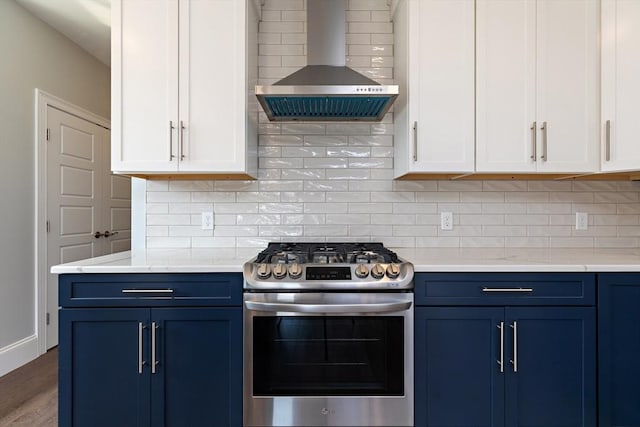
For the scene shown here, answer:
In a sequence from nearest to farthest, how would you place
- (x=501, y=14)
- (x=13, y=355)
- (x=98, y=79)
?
(x=501, y=14) < (x=13, y=355) < (x=98, y=79)

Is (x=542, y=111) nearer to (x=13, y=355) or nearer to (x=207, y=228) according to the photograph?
(x=207, y=228)

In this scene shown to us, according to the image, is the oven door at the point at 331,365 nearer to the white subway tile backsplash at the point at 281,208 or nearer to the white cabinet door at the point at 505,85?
the white subway tile backsplash at the point at 281,208

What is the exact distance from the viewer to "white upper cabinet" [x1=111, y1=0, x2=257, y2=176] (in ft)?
6.37

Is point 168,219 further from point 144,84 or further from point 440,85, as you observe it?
point 440,85

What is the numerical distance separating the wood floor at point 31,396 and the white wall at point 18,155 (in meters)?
0.15

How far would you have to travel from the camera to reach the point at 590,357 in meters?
1.69

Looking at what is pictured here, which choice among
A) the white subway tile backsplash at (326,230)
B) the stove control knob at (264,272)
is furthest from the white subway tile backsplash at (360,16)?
the stove control knob at (264,272)

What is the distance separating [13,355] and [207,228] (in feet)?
6.53

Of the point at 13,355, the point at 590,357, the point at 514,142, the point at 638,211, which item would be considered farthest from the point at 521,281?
the point at 13,355

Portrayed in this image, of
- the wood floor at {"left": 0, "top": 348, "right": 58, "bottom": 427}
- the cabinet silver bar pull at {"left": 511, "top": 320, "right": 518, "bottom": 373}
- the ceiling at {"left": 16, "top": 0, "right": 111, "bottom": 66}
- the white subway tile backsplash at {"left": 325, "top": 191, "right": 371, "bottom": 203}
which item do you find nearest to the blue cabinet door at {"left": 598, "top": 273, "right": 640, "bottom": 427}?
the cabinet silver bar pull at {"left": 511, "top": 320, "right": 518, "bottom": 373}

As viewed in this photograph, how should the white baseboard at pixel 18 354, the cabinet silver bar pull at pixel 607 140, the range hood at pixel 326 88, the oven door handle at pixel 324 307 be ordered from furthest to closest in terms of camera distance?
the white baseboard at pixel 18 354 < the cabinet silver bar pull at pixel 607 140 < the range hood at pixel 326 88 < the oven door handle at pixel 324 307

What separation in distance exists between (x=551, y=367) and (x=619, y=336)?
0.35m

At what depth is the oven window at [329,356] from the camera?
1.68 metres

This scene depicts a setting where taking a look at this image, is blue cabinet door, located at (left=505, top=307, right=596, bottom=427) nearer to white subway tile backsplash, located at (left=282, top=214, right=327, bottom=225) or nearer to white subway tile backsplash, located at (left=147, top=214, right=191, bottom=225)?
white subway tile backsplash, located at (left=282, top=214, right=327, bottom=225)
